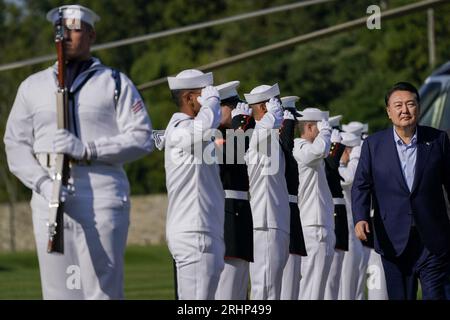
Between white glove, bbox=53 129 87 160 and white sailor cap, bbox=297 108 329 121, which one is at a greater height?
white sailor cap, bbox=297 108 329 121

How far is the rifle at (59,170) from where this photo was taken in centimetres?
929

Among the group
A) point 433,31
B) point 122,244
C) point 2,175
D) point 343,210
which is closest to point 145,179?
point 2,175

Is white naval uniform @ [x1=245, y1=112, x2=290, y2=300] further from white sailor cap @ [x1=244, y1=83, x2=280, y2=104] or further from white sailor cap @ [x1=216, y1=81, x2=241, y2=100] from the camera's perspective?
white sailor cap @ [x1=216, y1=81, x2=241, y2=100]

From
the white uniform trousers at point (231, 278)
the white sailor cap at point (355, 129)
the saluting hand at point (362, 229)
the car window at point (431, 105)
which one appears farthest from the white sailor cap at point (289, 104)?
the car window at point (431, 105)

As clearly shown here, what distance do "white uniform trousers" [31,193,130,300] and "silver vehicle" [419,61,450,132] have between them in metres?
11.9

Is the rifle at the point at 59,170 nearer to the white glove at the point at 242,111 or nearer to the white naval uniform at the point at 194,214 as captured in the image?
the white naval uniform at the point at 194,214

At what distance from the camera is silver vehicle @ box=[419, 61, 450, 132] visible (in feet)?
69.7

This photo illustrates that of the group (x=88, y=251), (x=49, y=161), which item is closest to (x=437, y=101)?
(x=49, y=161)

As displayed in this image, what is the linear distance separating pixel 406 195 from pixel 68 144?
3089 mm

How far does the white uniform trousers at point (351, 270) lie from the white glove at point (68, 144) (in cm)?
789

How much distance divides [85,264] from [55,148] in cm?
65

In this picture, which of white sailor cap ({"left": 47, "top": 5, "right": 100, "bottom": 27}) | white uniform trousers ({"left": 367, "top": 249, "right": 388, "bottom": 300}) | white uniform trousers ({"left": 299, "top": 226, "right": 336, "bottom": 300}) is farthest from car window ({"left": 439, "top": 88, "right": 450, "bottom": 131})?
white sailor cap ({"left": 47, "top": 5, "right": 100, "bottom": 27})

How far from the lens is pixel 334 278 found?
16000 millimetres

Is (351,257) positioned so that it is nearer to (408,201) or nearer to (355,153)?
(355,153)
